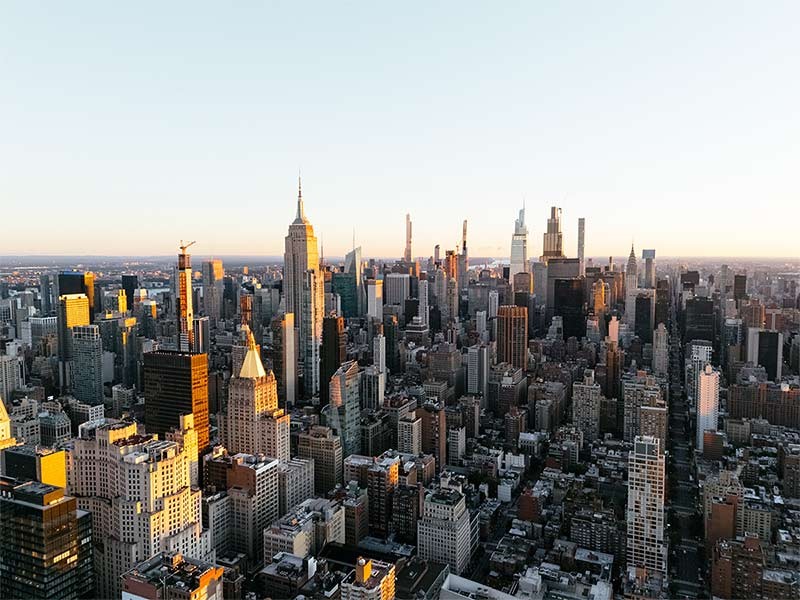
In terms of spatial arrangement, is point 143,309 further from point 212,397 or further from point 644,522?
point 644,522

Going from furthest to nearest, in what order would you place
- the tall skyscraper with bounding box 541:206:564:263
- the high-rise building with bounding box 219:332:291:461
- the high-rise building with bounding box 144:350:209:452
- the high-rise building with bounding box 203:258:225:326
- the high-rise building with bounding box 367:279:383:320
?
the tall skyscraper with bounding box 541:206:564:263 → the high-rise building with bounding box 367:279:383:320 → the high-rise building with bounding box 203:258:225:326 → the high-rise building with bounding box 144:350:209:452 → the high-rise building with bounding box 219:332:291:461

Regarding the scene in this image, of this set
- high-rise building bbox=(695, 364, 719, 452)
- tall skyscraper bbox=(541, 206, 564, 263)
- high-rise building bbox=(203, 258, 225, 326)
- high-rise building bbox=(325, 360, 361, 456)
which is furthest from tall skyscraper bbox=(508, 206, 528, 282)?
high-rise building bbox=(325, 360, 361, 456)

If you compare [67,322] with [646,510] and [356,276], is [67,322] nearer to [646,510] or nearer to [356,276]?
[356,276]

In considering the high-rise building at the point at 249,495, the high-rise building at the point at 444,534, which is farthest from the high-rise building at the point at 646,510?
the high-rise building at the point at 249,495

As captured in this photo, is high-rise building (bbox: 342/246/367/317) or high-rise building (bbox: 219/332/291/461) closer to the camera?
high-rise building (bbox: 219/332/291/461)

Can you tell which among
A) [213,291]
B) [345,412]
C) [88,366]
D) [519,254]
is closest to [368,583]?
[345,412]

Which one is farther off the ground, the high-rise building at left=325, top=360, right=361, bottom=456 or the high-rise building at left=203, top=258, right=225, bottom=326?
the high-rise building at left=203, top=258, right=225, bottom=326

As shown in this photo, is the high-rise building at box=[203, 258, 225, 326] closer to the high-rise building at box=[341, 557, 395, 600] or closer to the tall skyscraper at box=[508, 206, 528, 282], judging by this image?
the tall skyscraper at box=[508, 206, 528, 282]
